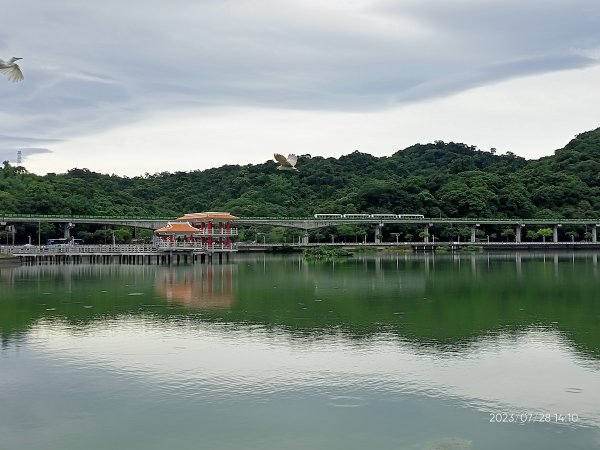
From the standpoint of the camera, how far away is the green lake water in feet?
35.6

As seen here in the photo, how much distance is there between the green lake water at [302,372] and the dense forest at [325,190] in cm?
5585

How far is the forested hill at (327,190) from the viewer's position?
83.1 metres

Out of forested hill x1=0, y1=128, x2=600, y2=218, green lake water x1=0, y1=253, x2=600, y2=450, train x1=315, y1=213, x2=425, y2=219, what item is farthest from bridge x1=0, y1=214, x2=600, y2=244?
green lake water x1=0, y1=253, x2=600, y2=450

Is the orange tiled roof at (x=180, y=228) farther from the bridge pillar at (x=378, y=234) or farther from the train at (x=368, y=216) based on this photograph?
the bridge pillar at (x=378, y=234)

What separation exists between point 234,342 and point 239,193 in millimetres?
84870

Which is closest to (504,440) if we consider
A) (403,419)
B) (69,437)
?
(403,419)

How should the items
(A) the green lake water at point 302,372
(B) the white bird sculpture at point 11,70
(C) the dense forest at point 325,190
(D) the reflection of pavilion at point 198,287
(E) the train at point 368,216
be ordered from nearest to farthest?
(A) the green lake water at point 302,372
(B) the white bird sculpture at point 11,70
(D) the reflection of pavilion at point 198,287
(E) the train at point 368,216
(C) the dense forest at point 325,190

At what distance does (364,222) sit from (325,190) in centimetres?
2326

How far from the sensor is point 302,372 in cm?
1446

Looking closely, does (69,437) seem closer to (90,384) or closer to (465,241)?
(90,384)

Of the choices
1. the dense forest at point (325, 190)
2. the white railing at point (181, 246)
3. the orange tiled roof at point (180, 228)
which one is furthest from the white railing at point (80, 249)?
the dense forest at point (325, 190)
